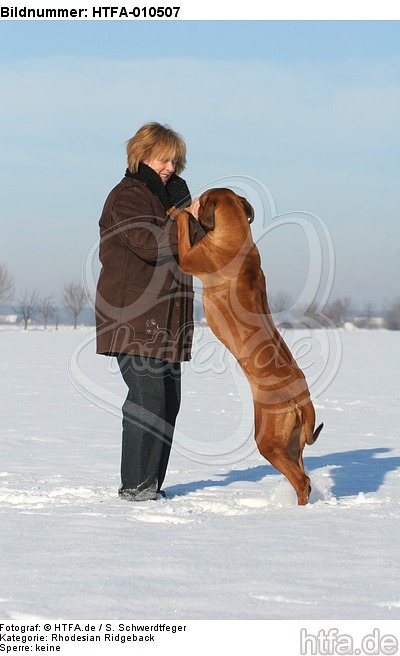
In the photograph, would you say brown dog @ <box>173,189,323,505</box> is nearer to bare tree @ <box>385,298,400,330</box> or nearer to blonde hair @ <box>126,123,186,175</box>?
blonde hair @ <box>126,123,186,175</box>

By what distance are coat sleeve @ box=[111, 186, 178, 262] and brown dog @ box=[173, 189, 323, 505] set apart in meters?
0.15

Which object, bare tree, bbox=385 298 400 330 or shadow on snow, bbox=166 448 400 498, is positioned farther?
bare tree, bbox=385 298 400 330

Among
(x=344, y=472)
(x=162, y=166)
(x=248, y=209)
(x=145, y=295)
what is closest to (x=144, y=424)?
(x=145, y=295)

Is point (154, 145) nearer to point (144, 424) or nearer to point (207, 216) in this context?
point (207, 216)

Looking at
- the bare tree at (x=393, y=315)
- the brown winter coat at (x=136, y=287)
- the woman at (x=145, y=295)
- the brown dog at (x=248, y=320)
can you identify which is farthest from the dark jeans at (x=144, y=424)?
the bare tree at (x=393, y=315)

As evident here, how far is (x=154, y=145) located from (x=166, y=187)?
274 mm

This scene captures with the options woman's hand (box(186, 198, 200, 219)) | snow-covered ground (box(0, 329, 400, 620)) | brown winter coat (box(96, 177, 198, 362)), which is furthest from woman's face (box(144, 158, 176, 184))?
snow-covered ground (box(0, 329, 400, 620))

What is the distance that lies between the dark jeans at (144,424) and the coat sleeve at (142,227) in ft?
2.24

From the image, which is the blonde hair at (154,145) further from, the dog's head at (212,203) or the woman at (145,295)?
the dog's head at (212,203)

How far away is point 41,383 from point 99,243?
1131 centimetres

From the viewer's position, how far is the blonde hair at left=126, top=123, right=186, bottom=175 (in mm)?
5352

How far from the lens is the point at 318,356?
77.0 ft
